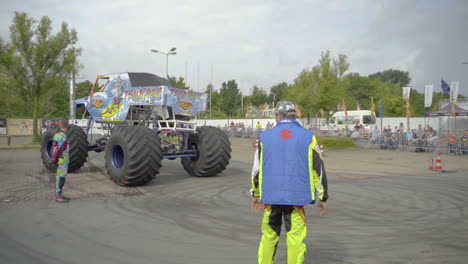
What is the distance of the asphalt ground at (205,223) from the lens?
15.3ft

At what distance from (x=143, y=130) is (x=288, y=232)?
→ 20.8ft

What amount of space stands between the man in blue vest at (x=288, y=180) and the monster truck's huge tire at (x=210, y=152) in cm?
695

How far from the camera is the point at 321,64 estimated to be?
Answer: 139 ft

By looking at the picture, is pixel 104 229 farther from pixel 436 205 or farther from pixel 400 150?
pixel 400 150

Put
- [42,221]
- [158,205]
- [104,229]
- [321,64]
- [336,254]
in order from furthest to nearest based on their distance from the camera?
1. [321,64]
2. [158,205]
3. [42,221]
4. [104,229]
5. [336,254]

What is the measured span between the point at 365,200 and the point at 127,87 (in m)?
7.15

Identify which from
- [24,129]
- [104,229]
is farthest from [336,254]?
[24,129]

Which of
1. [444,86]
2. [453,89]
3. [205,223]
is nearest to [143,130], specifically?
[205,223]

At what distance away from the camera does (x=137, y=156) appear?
8930 mm

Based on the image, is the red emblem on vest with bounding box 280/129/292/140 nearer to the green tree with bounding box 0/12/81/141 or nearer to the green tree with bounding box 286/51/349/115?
the green tree with bounding box 0/12/81/141

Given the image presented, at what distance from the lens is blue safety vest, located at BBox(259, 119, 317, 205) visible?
3.64 m

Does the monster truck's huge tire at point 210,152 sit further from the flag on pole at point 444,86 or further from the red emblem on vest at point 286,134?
the flag on pole at point 444,86

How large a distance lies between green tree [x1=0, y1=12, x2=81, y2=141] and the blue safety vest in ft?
80.6

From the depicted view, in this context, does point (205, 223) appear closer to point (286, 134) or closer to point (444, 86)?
point (286, 134)
